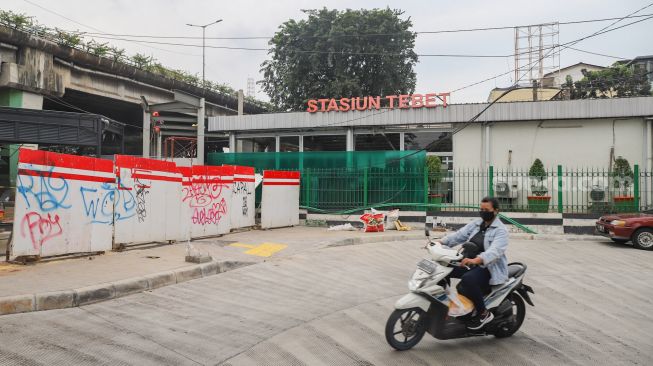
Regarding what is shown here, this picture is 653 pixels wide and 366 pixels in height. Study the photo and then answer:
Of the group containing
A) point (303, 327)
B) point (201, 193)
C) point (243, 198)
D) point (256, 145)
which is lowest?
point (303, 327)

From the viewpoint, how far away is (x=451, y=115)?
781 inches

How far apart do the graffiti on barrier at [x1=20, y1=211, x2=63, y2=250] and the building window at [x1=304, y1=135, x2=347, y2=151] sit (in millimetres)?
16794

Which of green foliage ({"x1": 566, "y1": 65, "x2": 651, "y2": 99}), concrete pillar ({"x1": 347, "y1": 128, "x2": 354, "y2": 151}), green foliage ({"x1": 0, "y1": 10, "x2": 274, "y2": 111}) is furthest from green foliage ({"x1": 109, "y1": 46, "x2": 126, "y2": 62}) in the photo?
green foliage ({"x1": 566, "y1": 65, "x2": 651, "y2": 99})

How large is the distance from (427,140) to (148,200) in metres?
16.0

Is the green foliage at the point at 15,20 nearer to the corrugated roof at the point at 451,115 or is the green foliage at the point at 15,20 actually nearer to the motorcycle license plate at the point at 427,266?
the corrugated roof at the point at 451,115

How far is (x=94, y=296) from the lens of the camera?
6.23 metres

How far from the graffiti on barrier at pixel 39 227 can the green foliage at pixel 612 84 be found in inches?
1339

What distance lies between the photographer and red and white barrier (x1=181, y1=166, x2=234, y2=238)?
11930 mm

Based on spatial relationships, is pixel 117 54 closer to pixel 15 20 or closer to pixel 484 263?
pixel 15 20

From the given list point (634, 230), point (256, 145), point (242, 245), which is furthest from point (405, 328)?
point (256, 145)

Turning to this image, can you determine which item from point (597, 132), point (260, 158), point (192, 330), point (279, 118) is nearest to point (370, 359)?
point (192, 330)

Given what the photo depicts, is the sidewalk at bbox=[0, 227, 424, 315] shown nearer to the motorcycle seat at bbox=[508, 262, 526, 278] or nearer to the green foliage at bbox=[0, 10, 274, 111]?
the motorcycle seat at bbox=[508, 262, 526, 278]

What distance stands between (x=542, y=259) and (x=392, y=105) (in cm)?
1203

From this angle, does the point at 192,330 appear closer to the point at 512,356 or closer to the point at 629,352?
the point at 512,356
